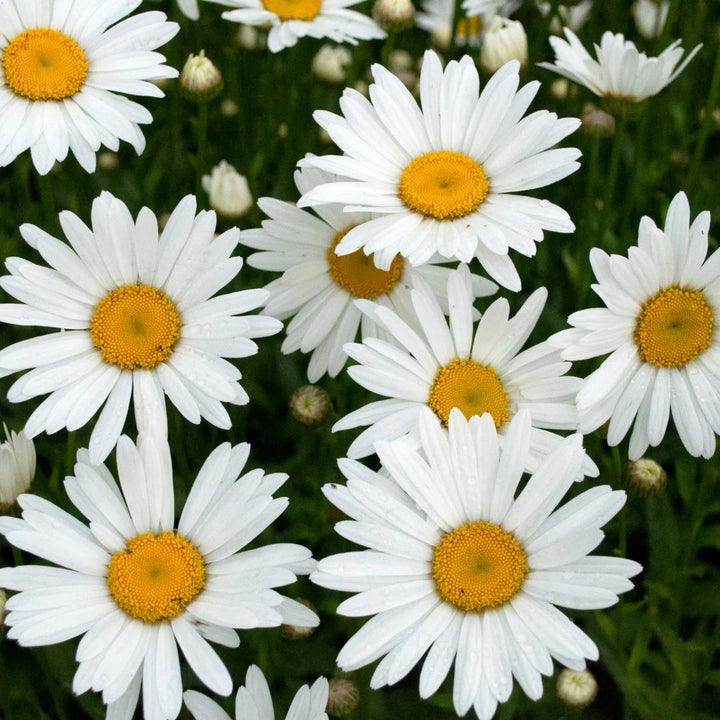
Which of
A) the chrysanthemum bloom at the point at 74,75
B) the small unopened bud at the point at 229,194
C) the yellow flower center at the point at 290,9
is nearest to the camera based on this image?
the chrysanthemum bloom at the point at 74,75

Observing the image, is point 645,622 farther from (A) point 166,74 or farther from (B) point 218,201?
(A) point 166,74

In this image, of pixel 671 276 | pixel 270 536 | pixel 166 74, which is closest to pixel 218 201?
pixel 166 74

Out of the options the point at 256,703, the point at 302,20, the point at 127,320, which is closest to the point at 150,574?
the point at 256,703

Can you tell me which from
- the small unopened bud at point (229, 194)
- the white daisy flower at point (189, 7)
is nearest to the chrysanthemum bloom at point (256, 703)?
the small unopened bud at point (229, 194)

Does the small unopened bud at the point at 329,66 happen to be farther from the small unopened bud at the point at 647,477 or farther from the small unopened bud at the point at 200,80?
the small unopened bud at the point at 647,477

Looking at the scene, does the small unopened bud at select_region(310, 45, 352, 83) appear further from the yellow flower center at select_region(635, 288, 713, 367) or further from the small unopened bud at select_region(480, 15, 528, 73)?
the yellow flower center at select_region(635, 288, 713, 367)

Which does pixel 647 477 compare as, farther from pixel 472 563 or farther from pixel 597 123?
pixel 597 123
